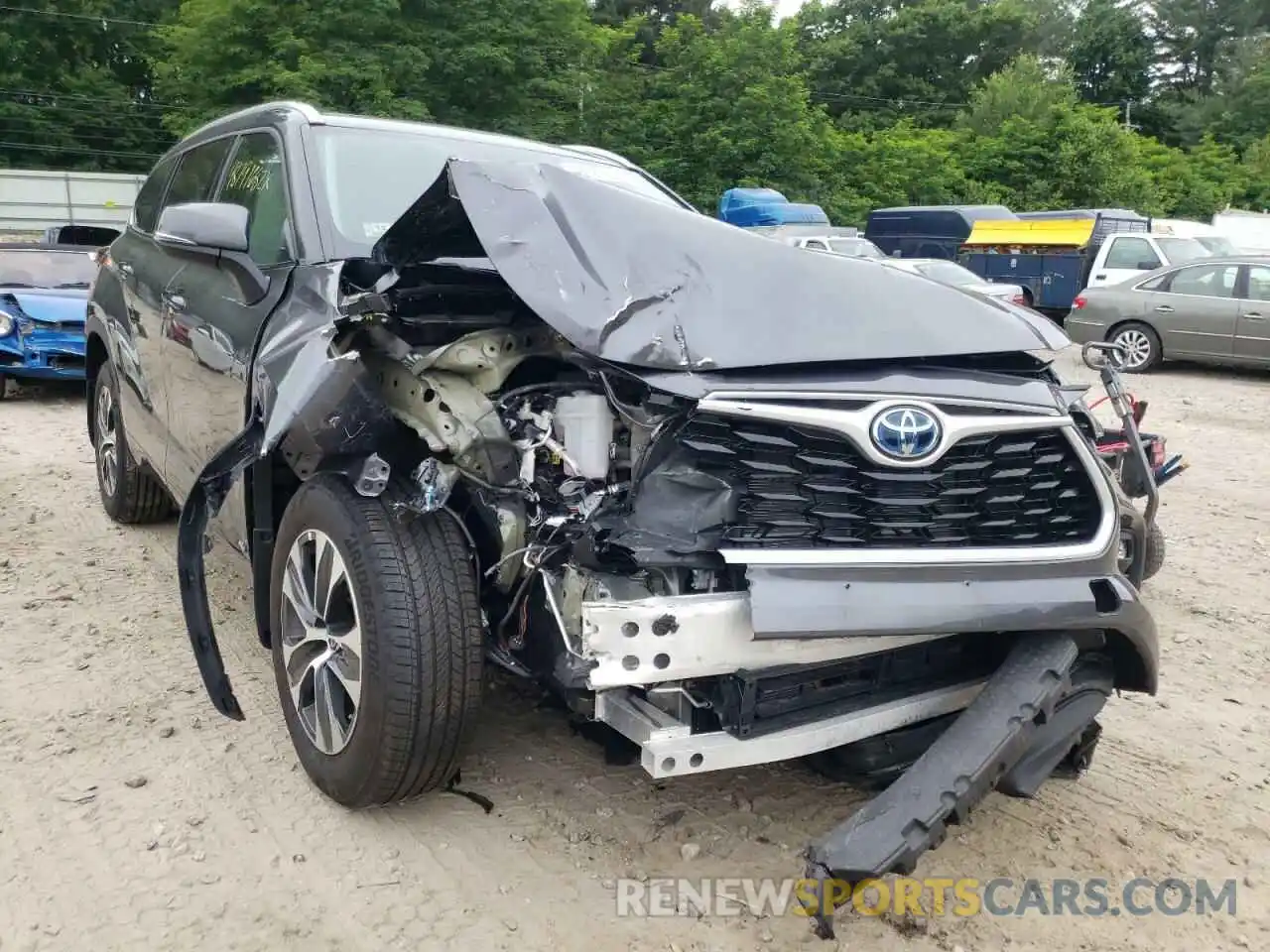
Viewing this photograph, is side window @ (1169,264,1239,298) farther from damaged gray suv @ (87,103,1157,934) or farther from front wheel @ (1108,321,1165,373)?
damaged gray suv @ (87,103,1157,934)

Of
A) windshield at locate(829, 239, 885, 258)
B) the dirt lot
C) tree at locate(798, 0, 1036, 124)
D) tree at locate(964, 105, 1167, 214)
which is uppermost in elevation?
tree at locate(798, 0, 1036, 124)

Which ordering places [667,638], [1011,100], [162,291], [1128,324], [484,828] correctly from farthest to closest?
[1011,100], [1128,324], [162,291], [484,828], [667,638]

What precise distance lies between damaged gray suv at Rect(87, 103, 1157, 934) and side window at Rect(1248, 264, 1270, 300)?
35.9 feet

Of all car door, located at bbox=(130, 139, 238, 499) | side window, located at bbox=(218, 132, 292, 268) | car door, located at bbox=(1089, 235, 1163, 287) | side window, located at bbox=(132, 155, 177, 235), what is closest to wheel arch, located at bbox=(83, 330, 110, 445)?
side window, located at bbox=(132, 155, 177, 235)

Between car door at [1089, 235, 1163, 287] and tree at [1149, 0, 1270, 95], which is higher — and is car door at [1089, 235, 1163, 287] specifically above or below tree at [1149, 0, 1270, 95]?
below

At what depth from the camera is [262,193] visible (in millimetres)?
3678

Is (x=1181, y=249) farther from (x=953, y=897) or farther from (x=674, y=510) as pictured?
(x=674, y=510)

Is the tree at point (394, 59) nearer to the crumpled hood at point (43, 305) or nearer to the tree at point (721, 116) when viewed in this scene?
the tree at point (721, 116)

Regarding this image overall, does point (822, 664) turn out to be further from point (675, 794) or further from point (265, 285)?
point (265, 285)

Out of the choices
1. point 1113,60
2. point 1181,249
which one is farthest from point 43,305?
point 1113,60

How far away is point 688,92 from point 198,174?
88.9 feet

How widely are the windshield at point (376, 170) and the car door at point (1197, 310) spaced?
1109 centimetres

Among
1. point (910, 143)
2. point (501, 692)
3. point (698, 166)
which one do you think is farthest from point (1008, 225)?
point (501, 692)

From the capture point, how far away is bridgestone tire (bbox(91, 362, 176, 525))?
5238 mm
